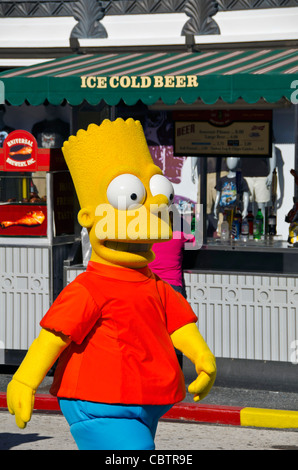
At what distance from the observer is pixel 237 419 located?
9.02m

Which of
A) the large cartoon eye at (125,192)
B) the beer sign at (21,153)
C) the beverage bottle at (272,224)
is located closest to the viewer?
the large cartoon eye at (125,192)

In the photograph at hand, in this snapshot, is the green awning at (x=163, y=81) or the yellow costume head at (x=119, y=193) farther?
the green awning at (x=163, y=81)

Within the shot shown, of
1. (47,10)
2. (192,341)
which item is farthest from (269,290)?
(47,10)

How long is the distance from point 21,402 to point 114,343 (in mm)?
601

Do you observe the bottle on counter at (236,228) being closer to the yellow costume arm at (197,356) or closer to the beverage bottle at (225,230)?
the beverage bottle at (225,230)

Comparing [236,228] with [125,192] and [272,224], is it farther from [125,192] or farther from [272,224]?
[125,192]

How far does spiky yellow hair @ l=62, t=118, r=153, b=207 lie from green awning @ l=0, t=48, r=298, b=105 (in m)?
3.89

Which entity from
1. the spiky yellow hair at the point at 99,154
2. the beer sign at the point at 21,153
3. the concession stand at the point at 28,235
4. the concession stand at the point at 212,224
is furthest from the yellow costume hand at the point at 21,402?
the beer sign at the point at 21,153

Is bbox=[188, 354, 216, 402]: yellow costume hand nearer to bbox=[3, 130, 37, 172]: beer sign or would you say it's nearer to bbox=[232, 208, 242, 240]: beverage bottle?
bbox=[3, 130, 37, 172]: beer sign

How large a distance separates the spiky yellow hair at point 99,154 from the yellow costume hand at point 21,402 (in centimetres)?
114

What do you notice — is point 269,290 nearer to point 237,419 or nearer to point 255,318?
point 255,318

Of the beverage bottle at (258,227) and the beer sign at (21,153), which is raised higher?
the beer sign at (21,153)

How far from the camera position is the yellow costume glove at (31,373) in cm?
568
